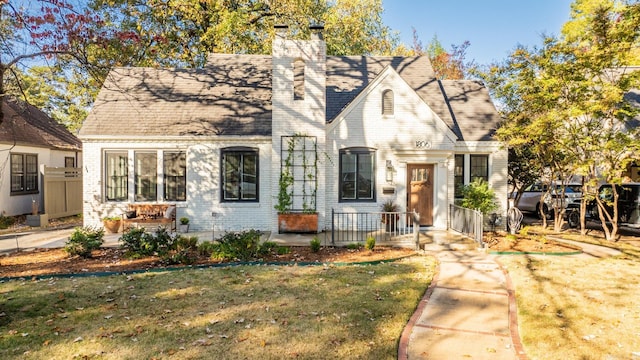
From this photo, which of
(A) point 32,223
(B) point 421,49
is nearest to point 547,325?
(A) point 32,223

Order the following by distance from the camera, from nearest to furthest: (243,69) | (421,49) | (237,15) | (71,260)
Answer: (71,260)
(243,69)
(237,15)
(421,49)

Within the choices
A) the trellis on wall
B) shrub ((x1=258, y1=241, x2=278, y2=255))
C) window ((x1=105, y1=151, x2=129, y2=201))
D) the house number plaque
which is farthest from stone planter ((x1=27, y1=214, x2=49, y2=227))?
the house number plaque

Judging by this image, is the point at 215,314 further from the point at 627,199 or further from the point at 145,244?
the point at 627,199

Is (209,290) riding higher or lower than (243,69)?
lower

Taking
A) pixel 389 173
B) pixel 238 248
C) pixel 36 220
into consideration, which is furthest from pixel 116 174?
pixel 389 173

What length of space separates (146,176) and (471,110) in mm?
13062

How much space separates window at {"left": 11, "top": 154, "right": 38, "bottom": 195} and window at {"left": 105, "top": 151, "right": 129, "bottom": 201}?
6375mm

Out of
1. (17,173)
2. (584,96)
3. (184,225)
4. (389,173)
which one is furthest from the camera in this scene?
(17,173)

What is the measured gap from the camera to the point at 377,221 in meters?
13.7

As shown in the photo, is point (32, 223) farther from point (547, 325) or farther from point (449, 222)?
point (547, 325)

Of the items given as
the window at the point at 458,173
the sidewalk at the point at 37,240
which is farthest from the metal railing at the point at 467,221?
the sidewalk at the point at 37,240

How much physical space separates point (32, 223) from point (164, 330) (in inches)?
541

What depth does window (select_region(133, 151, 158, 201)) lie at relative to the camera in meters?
14.3

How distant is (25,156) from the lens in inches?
706
